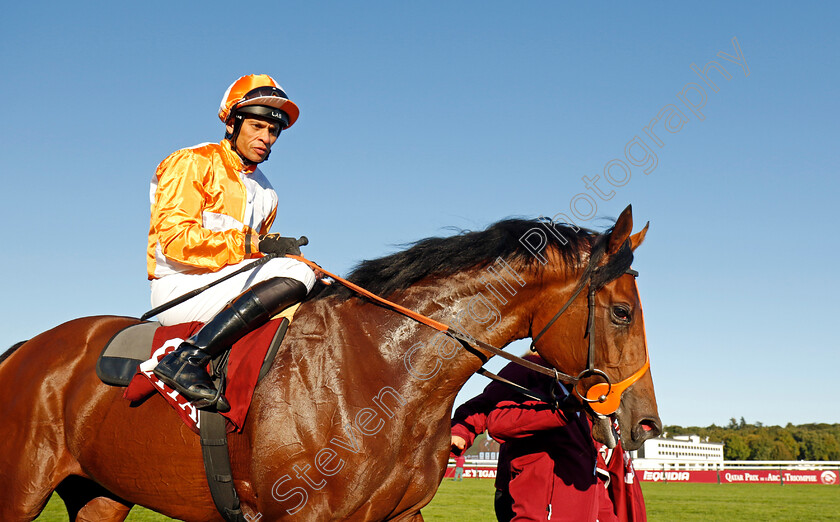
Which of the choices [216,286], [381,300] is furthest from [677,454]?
[216,286]

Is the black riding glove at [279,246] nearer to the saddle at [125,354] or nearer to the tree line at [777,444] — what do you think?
the saddle at [125,354]

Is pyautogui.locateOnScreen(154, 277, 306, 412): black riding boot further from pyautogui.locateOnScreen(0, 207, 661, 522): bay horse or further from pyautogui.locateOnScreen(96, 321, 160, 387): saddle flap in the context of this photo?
pyautogui.locateOnScreen(96, 321, 160, 387): saddle flap

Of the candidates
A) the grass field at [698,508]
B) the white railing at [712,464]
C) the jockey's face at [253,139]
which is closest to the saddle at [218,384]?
the jockey's face at [253,139]

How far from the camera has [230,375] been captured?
3.42m

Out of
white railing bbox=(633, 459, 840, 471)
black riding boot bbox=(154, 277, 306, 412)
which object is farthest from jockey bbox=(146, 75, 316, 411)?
white railing bbox=(633, 459, 840, 471)

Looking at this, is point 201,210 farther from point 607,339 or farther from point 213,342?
point 607,339

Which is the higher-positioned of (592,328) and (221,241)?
(221,241)

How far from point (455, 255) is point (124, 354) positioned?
1.91 meters

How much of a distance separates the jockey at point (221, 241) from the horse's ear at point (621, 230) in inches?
63.4

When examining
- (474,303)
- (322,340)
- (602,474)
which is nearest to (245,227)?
(322,340)

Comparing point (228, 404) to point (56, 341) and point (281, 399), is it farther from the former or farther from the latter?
point (56, 341)

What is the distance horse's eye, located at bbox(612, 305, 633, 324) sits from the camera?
3.57 metres

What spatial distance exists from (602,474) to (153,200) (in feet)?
11.3

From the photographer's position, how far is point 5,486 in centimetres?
395
